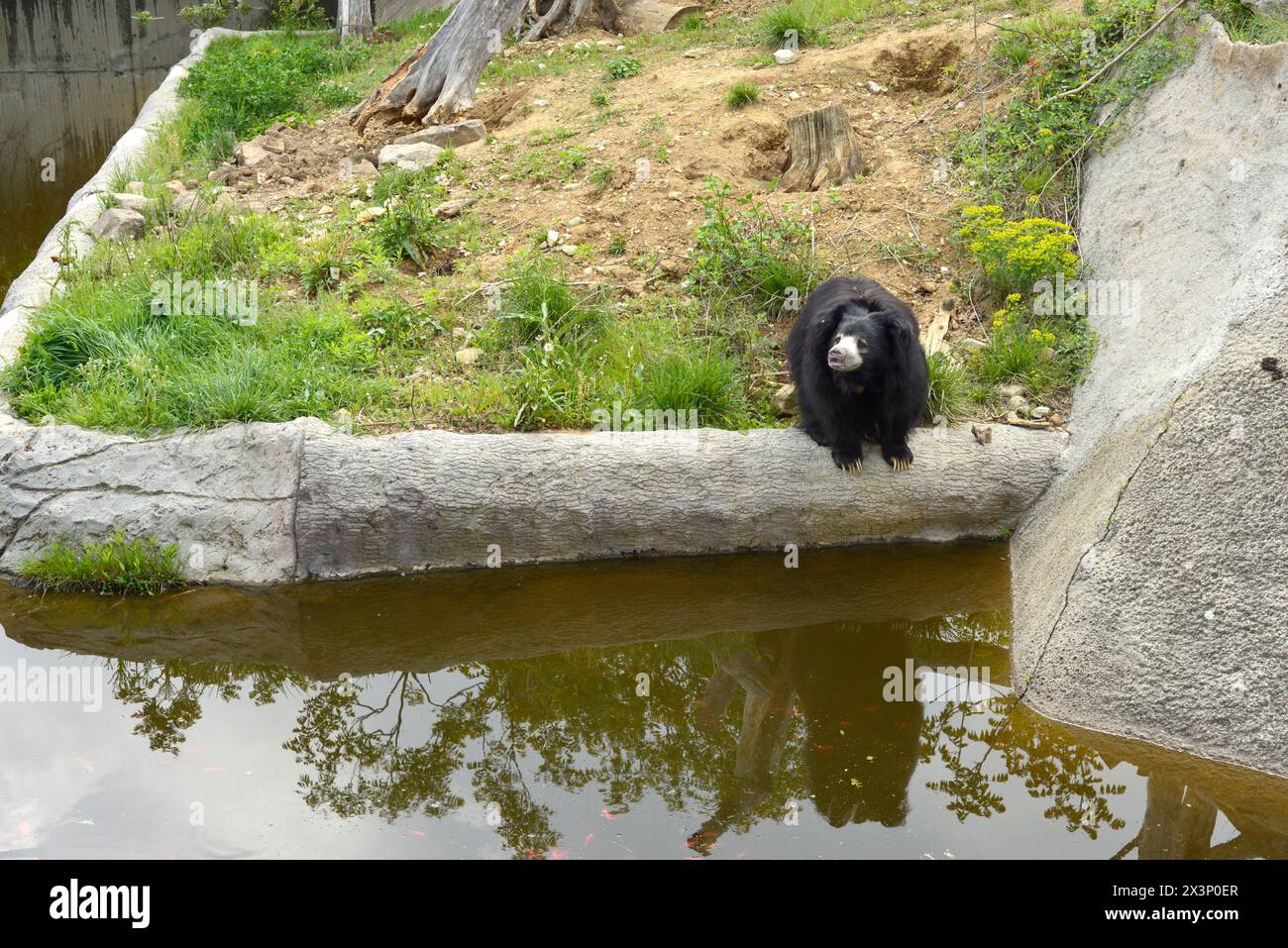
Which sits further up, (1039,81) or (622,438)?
(1039,81)

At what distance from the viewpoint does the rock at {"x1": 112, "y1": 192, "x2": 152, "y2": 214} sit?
809cm

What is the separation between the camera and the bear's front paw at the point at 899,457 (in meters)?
5.59

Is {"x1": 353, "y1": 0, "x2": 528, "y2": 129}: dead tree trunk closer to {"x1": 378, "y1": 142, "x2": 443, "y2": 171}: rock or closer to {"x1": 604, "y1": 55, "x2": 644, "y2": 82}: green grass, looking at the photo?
{"x1": 378, "y1": 142, "x2": 443, "y2": 171}: rock

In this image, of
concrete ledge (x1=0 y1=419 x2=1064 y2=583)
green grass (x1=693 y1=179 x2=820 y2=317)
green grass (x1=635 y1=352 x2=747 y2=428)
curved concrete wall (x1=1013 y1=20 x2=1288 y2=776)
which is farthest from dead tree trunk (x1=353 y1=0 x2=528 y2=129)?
curved concrete wall (x1=1013 y1=20 x2=1288 y2=776)

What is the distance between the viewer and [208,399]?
5754 mm

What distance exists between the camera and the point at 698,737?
4.44 m

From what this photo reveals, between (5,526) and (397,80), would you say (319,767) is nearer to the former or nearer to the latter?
(5,526)

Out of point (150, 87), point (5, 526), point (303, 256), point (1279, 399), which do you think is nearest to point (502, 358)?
point (303, 256)

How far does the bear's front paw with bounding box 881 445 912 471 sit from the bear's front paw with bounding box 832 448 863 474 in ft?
0.45

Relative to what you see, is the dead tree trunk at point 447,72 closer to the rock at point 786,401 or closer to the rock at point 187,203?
the rock at point 187,203

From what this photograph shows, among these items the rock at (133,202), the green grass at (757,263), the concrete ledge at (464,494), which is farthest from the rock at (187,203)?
the green grass at (757,263)

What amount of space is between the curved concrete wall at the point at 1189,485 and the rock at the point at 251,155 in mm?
6196

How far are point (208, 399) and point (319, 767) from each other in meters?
2.25

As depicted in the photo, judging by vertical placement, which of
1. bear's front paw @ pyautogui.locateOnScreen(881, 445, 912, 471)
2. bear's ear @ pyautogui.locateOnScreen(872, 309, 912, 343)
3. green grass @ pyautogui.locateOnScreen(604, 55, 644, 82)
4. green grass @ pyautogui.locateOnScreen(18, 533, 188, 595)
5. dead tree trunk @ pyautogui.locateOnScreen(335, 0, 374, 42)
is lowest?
green grass @ pyautogui.locateOnScreen(18, 533, 188, 595)
